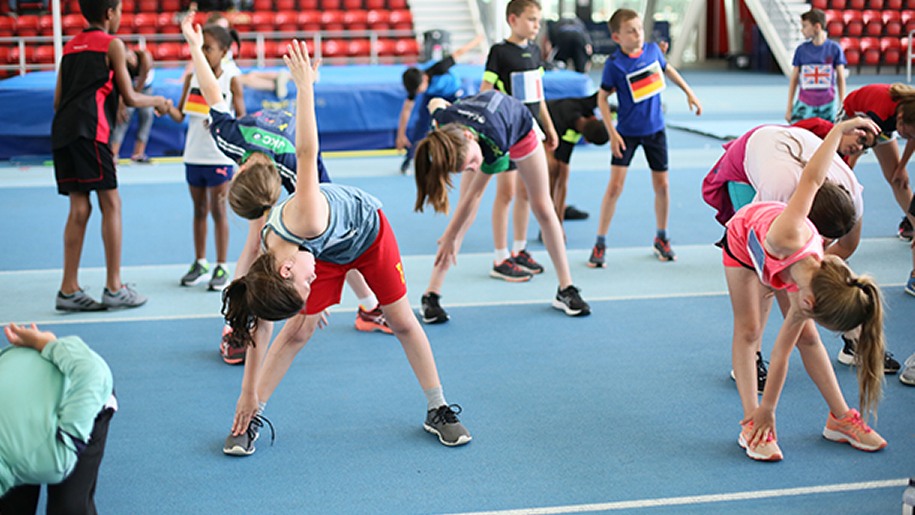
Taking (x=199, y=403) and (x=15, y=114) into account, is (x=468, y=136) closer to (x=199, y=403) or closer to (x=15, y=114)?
(x=199, y=403)

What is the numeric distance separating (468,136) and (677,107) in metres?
12.7

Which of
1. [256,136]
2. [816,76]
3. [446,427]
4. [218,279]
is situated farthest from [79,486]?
[816,76]

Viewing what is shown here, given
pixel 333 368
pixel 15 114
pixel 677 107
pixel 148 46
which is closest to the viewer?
pixel 333 368

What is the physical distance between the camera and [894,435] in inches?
150

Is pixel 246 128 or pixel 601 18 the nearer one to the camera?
pixel 246 128

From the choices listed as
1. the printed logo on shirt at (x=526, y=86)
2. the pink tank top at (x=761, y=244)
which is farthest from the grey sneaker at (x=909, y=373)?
the printed logo on shirt at (x=526, y=86)

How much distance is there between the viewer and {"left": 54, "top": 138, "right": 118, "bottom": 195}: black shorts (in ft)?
18.2

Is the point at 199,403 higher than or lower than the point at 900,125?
lower

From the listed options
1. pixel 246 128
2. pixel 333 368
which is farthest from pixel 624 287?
pixel 246 128

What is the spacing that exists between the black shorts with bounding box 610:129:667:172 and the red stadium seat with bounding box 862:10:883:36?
1895 cm

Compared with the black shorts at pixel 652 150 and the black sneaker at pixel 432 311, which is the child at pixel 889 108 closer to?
the black shorts at pixel 652 150

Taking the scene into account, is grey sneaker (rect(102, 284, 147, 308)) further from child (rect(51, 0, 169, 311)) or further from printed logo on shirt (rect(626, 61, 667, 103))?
printed logo on shirt (rect(626, 61, 667, 103))

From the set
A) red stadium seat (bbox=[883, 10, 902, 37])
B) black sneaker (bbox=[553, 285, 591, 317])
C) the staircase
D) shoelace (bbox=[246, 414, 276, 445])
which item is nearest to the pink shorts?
black sneaker (bbox=[553, 285, 591, 317])

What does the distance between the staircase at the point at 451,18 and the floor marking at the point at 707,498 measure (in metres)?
16.4
